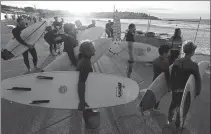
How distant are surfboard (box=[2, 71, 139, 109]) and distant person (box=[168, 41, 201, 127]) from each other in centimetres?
91

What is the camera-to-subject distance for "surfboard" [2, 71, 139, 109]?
356 centimetres

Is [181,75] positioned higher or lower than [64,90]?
higher

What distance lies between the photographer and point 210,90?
4.97 meters

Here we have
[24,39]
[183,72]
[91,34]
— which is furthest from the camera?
[91,34]

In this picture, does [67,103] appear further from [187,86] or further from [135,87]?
[187,86]

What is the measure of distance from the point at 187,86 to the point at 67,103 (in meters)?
2.27

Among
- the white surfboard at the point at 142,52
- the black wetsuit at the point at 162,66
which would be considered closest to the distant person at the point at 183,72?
the black wetsuit at the point at 162,66

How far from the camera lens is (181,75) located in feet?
9.10

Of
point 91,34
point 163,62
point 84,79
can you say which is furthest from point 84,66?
point 91,34

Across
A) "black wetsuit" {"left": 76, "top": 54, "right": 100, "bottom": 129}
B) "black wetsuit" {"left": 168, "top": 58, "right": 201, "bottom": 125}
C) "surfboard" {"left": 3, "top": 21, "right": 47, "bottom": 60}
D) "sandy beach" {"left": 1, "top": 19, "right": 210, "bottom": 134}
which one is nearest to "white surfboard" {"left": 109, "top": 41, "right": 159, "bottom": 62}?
"sandy beach" {"left": 1, "top": 19, "right": 210, "bottom": 134}

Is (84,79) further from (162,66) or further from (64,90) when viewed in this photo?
(162,66)

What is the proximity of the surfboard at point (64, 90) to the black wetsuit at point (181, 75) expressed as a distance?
2.95 ft

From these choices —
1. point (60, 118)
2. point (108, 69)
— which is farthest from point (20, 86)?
point (108, 69)

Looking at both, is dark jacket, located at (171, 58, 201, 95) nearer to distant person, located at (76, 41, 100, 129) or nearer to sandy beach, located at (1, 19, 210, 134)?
sandy beach, located at (1, 19, 210, 134)
